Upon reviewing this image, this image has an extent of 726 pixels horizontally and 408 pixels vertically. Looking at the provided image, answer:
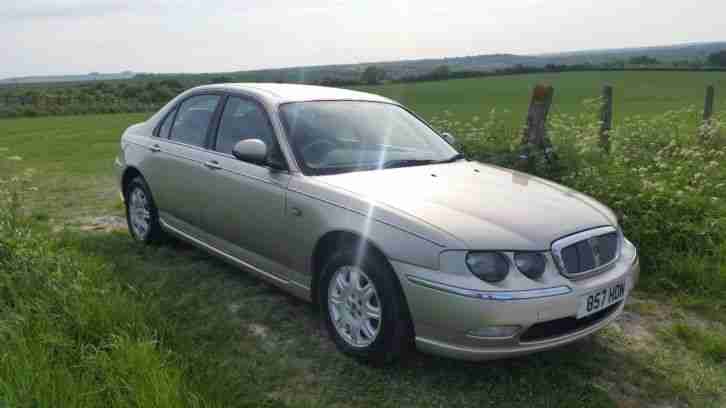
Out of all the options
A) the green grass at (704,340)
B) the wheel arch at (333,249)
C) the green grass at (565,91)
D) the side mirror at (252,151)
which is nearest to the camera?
the wheel arch at (333,249)

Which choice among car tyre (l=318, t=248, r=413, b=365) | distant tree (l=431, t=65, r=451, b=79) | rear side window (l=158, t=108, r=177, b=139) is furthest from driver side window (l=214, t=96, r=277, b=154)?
distant tree (l=431, t=65, r=451, b=79)

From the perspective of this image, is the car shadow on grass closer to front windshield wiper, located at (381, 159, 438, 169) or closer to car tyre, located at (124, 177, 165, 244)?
front windshield wiper, located at (381, 159, 438, 169)

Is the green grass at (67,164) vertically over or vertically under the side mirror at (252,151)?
under

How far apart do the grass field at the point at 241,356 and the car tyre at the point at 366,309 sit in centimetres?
15

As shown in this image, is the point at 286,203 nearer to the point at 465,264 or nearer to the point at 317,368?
the point at 317,368

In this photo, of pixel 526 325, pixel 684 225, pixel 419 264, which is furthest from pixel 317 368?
pixel 684 225

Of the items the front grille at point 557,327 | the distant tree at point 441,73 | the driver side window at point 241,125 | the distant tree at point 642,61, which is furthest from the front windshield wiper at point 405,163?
the distant tree at point 642,61

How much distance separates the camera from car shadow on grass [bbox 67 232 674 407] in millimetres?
3230

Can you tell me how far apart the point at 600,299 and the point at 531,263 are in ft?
1.66

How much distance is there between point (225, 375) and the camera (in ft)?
10.4

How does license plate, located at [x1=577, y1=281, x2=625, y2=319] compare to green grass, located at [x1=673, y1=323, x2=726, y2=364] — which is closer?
license plate, located at [x1=577, y1=281, x2=625, y2=319]

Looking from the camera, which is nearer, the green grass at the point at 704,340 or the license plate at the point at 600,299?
the license plate at the point at 600,299

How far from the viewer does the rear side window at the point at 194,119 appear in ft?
16.3

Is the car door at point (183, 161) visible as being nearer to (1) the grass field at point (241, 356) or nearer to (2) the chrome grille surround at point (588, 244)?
(1) the grass field at point (241, 356)
